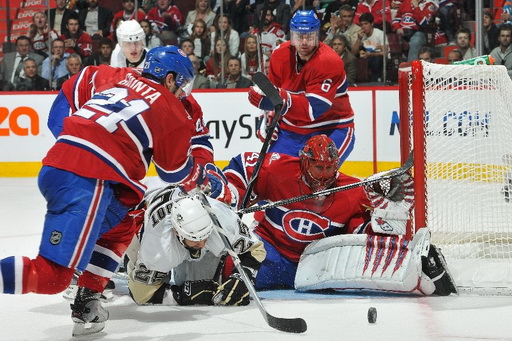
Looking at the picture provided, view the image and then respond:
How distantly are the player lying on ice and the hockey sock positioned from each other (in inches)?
45.7

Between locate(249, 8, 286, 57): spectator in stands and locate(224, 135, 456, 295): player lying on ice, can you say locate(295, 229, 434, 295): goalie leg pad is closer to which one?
locate(224, 135, 456, 295): player lying on ice

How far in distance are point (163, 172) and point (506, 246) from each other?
1.71 meters

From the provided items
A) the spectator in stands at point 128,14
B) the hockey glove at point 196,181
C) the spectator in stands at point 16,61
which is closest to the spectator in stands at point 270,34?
the spectator in stands at point 128,14

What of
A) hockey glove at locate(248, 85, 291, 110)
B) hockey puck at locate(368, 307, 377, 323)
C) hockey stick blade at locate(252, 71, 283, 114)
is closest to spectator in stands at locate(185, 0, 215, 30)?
hockey glove at locate(248, 85, 291, 110)

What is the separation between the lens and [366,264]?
3.77 metres

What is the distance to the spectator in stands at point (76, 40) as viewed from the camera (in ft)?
27.8

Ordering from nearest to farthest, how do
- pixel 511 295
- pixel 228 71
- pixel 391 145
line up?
pixel 511 295
pixel 391 145
pixel 228 71

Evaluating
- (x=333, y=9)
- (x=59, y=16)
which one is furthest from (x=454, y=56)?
(x=59, y=16)

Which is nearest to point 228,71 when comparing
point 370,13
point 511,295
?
point 370,13

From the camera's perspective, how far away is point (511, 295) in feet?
12.4

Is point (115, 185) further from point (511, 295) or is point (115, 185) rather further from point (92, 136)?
point (511, 295)

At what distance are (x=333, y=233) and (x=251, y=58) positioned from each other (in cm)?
415

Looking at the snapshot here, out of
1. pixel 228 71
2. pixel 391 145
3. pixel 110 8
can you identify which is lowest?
pixel 391 145

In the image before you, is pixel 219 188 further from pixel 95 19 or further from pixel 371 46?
pixel 95 19
